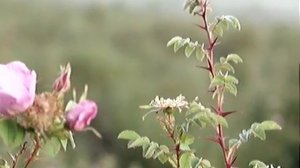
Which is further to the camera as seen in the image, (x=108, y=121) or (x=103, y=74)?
(x=103, y=74)

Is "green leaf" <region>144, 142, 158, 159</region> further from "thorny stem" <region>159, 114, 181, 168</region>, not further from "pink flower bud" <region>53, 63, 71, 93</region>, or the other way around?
"pink flower bud" <region>53, 63, 71, 93</region>

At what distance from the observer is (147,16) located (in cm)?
1160

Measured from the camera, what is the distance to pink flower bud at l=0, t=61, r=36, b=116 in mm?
870

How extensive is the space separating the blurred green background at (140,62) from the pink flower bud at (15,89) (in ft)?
6.17

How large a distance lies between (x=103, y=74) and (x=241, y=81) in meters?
1.13

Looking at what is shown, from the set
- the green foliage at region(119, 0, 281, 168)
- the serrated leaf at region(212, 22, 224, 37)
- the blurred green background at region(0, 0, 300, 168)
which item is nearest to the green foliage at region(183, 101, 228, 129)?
the green foliage at region(119, 0, 281, 168)

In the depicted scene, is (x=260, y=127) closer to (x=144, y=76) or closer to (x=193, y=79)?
(x=193, y=79)

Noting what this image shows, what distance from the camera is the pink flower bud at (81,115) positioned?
34.1 inches

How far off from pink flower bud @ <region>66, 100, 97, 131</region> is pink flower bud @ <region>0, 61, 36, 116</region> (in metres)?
0.04

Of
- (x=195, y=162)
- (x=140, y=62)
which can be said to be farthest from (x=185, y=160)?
(x=140, y=62)

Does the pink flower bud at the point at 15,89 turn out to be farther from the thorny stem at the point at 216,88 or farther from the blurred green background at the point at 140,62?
the blurred green background at the point at 140,62

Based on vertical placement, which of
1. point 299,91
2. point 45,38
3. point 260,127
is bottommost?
point 45,38

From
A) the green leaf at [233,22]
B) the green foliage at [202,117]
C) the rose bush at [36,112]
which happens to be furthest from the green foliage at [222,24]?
the rose bush at [36,112]

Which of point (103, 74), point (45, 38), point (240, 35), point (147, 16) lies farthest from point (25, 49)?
point (147, 16)
